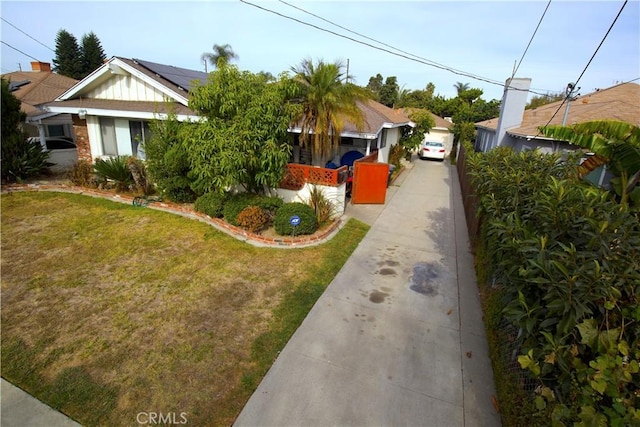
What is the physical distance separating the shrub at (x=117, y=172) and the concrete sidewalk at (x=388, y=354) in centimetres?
852

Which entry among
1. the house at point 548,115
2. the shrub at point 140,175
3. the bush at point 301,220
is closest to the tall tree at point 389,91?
the house at point 548,115

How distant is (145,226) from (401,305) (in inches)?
275

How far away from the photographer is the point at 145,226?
8594 mm

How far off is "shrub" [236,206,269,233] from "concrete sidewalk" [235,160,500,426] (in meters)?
2.67

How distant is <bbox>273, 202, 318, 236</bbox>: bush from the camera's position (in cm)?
825

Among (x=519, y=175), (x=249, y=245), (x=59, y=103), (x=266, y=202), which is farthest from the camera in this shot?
(x=59, y=103)

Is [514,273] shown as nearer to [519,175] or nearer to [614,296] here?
[614,296]

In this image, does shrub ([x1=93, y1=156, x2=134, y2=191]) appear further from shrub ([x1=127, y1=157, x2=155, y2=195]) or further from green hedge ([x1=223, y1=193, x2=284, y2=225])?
green hedge ([x1=223, y1=193, x2=284, y2=225])

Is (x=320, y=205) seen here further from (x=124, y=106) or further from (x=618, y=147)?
(x=124, y=106)

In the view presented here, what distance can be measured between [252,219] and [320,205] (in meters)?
2.00

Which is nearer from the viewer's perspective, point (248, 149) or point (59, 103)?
point (248, 149)

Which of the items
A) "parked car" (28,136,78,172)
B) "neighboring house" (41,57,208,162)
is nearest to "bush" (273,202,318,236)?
"neighboring house" (41,57,208,162)

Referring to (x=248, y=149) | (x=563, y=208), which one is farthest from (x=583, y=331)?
(x=248, y=149)

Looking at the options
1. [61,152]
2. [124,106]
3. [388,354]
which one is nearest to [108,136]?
[124,106]
